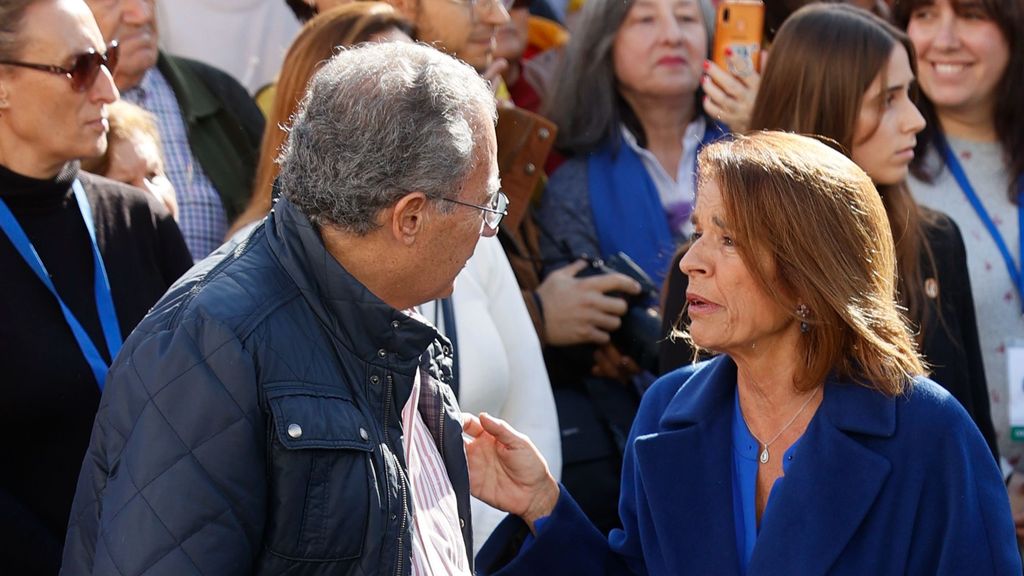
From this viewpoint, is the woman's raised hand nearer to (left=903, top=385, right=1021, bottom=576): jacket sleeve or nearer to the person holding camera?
(left=903, top=385, right=1021, bottom=576): jacket sleeve

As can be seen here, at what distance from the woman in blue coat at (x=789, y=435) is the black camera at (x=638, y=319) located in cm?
132

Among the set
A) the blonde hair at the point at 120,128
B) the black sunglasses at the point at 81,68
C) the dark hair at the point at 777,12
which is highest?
the dark hair at the point at 777,12

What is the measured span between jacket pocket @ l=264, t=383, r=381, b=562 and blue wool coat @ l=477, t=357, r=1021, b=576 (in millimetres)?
804

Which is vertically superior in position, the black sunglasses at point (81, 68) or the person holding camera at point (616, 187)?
the black sunglasses at point (81, 68)

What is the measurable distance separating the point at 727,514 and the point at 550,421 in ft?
3.27

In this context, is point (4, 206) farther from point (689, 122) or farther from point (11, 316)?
point (689, 122)

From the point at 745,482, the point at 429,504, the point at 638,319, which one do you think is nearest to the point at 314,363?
the point at 429,504

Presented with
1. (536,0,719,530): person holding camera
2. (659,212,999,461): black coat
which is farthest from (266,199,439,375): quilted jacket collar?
(536,0,719,530): person holding camera

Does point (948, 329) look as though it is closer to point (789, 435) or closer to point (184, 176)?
point (789, 435)

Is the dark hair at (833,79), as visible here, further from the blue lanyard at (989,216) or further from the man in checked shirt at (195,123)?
the man in checked shirt at (195,123)

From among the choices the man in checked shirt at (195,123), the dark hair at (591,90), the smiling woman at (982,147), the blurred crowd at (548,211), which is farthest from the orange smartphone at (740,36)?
the man in checked shirt at (195,123)

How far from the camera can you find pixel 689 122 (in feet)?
16.7

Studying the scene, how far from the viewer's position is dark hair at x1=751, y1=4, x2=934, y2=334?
3.71 metres

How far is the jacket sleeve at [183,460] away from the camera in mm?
1999
